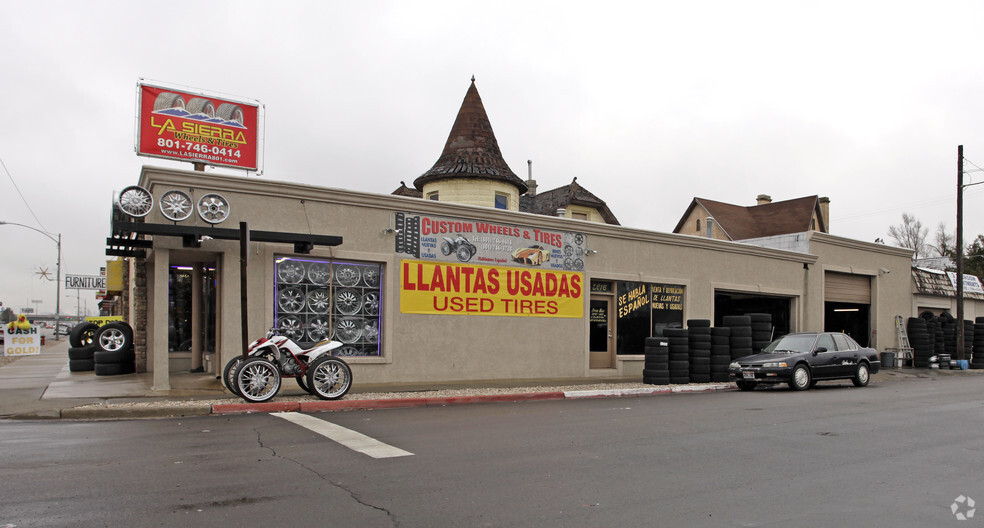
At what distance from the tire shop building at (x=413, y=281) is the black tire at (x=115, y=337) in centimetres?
59

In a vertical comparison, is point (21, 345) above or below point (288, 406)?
below

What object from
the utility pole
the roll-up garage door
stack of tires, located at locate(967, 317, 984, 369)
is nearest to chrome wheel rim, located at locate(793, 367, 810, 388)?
the roll-up garage door

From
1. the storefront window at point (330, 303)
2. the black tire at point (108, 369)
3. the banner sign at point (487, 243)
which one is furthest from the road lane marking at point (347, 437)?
the black tire at point (108, 369)

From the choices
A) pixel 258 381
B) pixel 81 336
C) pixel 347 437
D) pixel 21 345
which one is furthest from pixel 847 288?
pixel 21 345

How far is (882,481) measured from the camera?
6668 mm

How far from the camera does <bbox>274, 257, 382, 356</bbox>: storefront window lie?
48.3 ft

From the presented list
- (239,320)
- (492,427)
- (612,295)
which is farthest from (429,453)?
(612,295)

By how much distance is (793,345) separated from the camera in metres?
17.5

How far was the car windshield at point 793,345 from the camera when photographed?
17.2 metres

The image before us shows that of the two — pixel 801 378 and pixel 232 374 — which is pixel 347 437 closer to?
pixel 232 374

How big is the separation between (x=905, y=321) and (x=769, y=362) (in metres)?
16.8

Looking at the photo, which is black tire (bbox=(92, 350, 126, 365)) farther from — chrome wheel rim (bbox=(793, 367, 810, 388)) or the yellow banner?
chrome wheel rim (bbox=(793, 367, 810, 388))

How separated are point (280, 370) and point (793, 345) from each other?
489 inches

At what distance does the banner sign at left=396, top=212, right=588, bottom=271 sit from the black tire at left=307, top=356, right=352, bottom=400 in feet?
12.9
